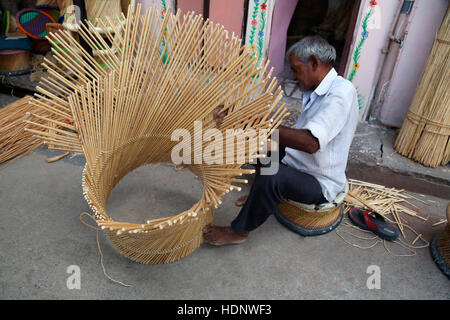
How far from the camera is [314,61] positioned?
1615mm

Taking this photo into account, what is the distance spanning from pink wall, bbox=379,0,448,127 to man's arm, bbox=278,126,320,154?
155 cm

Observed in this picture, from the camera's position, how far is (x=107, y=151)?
5.79ft

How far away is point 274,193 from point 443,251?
1022 mm

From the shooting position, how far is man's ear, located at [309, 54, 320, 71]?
160 cm

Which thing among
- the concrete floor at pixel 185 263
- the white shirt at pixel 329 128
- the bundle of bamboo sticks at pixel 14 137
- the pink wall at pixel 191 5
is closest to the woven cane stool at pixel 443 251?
the concrete floor at pixel 185 263

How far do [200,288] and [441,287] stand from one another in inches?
49.2

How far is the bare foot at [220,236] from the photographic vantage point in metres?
1.87

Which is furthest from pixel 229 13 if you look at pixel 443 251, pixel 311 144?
pixel 443 251

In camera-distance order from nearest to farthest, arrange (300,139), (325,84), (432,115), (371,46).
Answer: (300,139) → (325,84) → (432,115) → (371,46)

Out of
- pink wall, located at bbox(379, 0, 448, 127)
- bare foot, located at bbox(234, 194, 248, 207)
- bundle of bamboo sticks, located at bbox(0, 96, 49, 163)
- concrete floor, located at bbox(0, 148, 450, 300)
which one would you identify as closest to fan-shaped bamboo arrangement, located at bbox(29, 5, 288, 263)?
concrete floor, located at bbox(0, 148, 450, 300)

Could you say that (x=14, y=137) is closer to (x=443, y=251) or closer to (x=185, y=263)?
(x=185, y=263)

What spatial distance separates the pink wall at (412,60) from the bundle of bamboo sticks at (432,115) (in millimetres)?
191
